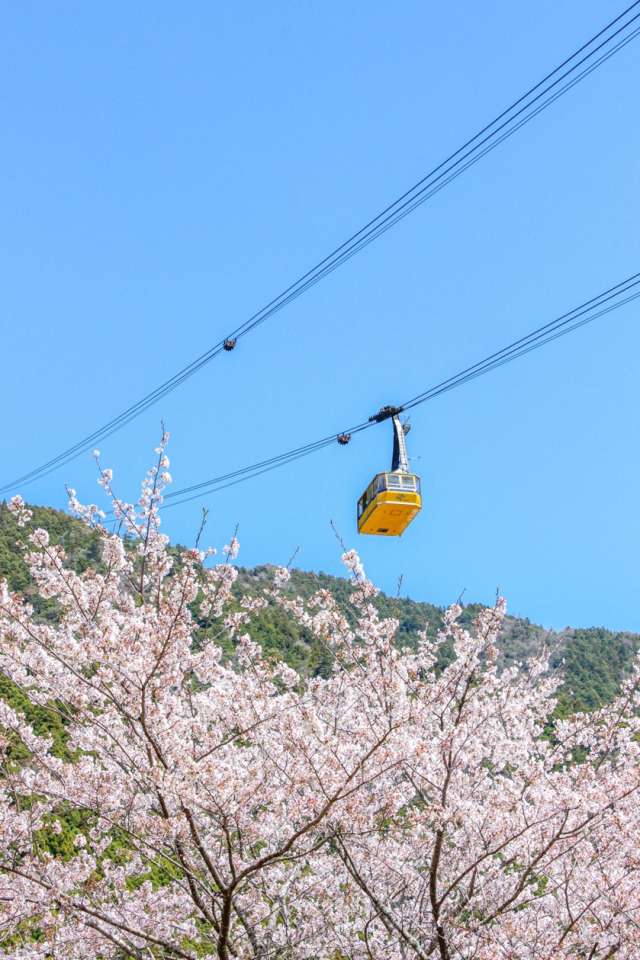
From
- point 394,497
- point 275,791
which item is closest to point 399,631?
point 394,497

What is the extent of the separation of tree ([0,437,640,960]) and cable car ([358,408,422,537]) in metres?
4.03

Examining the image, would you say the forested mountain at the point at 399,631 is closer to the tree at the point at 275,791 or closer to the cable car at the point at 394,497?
the cable car at the point at 394,497

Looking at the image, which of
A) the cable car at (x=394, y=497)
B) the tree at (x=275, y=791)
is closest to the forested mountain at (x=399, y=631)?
the cable car at (x=394, y=497)

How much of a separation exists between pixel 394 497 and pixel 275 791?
20.4 ft

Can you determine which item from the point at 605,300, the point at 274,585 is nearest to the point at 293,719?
the point at 274,585

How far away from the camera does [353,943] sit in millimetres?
8734

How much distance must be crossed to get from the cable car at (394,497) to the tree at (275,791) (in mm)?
4030

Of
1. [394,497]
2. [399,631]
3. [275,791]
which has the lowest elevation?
[275,791]

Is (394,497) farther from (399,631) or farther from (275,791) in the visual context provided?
(399,631)

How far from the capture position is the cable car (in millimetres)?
13031

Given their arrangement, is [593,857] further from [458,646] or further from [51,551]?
[51,551]

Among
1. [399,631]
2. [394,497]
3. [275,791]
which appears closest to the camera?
[275,791]

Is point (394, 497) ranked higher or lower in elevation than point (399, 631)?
lower

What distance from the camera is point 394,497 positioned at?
13000 millimetres
